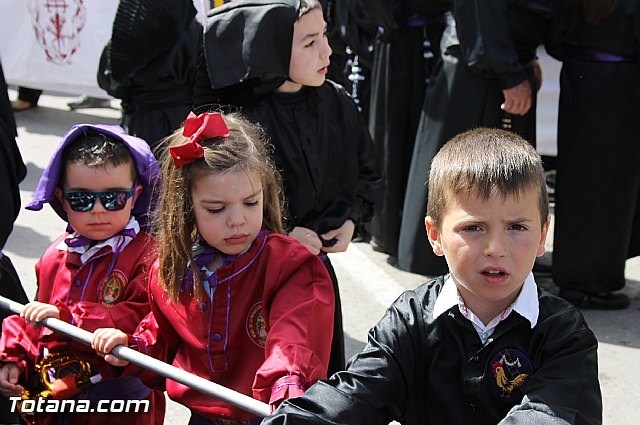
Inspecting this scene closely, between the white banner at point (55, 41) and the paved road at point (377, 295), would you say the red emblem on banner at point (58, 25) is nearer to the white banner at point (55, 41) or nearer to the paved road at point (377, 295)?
the white banner at point (55, 41)

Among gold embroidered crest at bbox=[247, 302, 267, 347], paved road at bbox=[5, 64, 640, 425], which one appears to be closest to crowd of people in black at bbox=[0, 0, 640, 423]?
paved road at bbox=[5, 64, 640, 425]

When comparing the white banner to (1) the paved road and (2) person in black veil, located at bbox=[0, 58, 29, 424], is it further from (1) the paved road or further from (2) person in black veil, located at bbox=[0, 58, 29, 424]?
(2) person in black veil, located at bbox=[0, 58, 29, 424]

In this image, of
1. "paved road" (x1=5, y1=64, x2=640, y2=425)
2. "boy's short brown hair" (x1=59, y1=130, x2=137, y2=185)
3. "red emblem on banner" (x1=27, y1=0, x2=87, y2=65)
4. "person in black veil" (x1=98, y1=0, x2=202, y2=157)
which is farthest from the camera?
"red emblem on banner" (x1=27, y1=0, x2=87, y2=65)

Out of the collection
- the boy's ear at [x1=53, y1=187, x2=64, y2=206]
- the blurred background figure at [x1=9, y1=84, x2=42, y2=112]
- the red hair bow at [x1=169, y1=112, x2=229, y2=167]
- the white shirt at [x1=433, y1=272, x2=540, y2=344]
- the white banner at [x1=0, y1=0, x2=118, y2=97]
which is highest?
the red hair bow at [x1=169, y1=112, x2=229, y2=167]

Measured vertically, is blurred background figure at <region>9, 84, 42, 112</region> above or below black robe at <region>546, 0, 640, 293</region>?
below

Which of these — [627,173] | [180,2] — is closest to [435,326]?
[180,2]

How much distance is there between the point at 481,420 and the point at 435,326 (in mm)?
223

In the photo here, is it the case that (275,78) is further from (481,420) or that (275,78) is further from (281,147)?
(481,420)

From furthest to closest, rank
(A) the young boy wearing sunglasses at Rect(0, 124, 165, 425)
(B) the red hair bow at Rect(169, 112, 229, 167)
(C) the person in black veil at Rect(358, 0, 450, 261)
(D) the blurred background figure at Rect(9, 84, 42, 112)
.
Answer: (D) the blurred background figure at Rect(9, 84, 42, 112) → (C) the person in black veil at Rect(358, 0, 450, 261) → (A) the young boy wearing sunglasses at Rect(0, 124, 165, 425) → (B) the red hair bow at Rect(169, 112, 229, 167)

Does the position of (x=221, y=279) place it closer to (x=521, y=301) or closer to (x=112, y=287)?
(x=112, y=287)

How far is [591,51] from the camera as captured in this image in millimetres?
5043

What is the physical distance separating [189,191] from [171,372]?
0.60 metres

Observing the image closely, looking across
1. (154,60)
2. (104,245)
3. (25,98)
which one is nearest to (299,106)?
(104,245)

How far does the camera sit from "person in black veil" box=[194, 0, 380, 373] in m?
3.46
